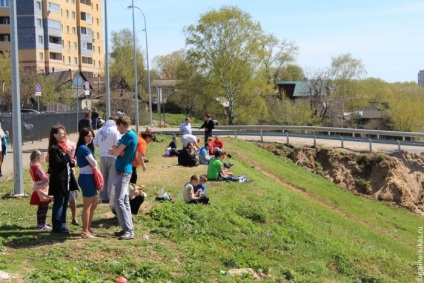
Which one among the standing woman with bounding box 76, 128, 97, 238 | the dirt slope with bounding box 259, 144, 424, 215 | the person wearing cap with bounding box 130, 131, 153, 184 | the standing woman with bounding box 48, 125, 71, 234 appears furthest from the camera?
the dirt slope with bounding box 259, 144, 424, 215

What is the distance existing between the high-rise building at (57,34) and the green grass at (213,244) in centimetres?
6078

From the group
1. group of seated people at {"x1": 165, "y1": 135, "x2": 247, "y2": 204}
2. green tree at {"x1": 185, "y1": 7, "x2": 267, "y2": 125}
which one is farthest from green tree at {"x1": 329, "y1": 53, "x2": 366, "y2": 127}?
group of seated people at {"x1": 165, "y1": 135, "x2": 247, "y2": 204}

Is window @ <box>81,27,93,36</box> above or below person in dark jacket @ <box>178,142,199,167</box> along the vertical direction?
above

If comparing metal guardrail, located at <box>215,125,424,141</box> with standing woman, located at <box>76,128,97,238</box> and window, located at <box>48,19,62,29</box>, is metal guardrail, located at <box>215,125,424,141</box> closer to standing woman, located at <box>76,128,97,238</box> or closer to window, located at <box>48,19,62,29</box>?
standing woman, located at <box>76,128,97,238</box>

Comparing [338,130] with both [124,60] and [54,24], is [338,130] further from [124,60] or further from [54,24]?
[124,60]

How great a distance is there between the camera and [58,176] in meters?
10.5

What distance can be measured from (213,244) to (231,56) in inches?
1983

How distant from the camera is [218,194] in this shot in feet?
56.7

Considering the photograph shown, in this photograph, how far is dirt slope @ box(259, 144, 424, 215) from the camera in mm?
32250

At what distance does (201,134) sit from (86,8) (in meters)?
60.6

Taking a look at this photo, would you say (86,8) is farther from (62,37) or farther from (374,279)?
(374,279)

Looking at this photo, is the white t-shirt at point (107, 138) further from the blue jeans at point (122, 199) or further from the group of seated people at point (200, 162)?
the blue jeans at point (122, 199)

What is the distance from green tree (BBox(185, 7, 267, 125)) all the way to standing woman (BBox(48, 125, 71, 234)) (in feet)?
166

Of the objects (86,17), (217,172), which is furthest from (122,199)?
(86,17)
